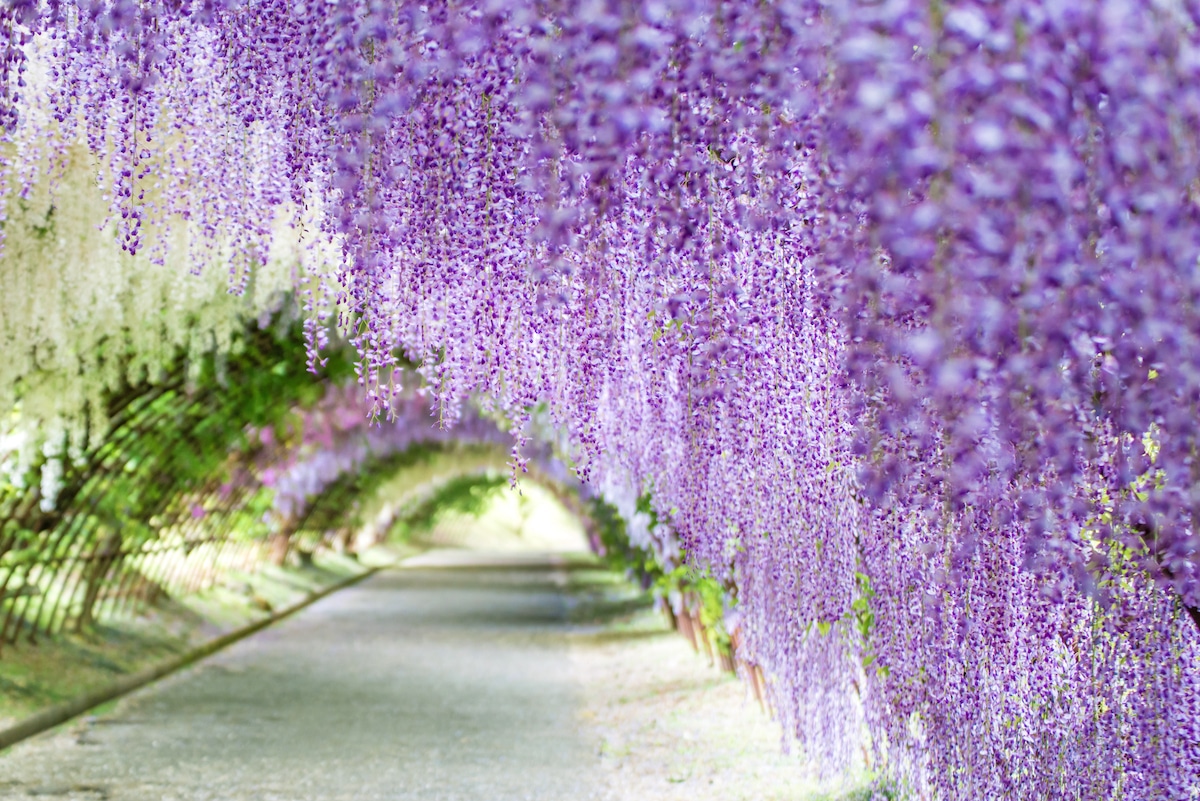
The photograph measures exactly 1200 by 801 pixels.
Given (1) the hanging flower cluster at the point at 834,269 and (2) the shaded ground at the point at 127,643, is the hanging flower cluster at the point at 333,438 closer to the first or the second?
(2) the shaded ground at the point at 127,643

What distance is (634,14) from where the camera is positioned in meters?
2.05

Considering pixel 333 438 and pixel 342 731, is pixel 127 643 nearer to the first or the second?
pixel 342 731

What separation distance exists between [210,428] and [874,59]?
1196 cm

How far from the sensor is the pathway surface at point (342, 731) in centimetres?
714

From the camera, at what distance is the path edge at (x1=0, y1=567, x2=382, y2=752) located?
8.62 metres

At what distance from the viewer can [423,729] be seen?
29.6 ft

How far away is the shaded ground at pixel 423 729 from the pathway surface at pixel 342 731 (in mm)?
22

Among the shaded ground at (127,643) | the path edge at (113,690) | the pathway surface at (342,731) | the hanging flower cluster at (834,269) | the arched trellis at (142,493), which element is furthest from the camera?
the arched trellis at (142,493)

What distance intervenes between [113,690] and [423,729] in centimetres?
304

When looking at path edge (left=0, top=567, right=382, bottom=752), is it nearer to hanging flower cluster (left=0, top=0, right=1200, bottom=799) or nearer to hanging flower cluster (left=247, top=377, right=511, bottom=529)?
hanging flower cluster (left=247, top=377, right=511, bottom=529)

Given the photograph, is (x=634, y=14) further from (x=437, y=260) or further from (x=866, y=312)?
(x=437, y=260)

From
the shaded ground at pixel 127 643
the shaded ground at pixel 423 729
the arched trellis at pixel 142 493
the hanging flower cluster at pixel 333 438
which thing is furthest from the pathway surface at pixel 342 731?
the hanging flower cluster at pixel 333 438

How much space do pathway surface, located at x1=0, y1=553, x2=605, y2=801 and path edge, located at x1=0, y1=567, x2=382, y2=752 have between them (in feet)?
0.46

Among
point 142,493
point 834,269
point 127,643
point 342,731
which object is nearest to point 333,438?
point 142,493
